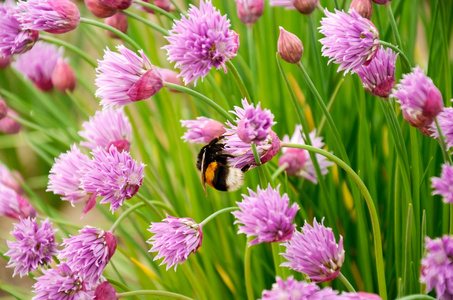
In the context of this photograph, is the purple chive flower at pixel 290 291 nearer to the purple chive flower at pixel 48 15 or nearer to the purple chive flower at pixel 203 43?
the purple chive flower at pixel 203 43

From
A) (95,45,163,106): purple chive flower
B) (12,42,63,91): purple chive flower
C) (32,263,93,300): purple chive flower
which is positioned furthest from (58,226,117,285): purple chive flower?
(12,42,63,91): purple chive flower

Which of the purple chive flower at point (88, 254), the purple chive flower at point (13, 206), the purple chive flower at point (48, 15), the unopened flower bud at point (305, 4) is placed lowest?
the purple chive flower at point (13, 206)

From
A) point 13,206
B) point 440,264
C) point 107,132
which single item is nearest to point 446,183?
point 440,264

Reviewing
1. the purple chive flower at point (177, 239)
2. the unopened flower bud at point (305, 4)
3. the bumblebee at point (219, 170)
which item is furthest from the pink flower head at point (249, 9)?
the purple chive flower at point (177, 239)

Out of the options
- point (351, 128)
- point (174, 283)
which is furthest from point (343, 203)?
point (174, 283)

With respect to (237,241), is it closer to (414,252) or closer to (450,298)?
(414,252)
